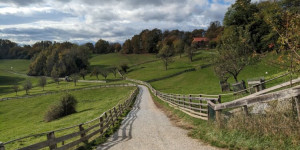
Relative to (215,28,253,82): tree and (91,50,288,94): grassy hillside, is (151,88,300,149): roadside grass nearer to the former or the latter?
(91,50,288,94): grassy hillside

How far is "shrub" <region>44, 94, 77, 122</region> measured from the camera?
36281 mm

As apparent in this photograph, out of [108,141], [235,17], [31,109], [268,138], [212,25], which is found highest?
[212,25]

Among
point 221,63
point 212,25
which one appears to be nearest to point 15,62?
point 212,25

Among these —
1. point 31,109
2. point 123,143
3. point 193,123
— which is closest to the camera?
point 123,143

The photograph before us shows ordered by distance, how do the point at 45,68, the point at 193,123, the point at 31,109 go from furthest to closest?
1. the point at 45,68
2. the point at 31,109
3. the point at 193,123

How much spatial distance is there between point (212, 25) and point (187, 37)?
23.0 metres

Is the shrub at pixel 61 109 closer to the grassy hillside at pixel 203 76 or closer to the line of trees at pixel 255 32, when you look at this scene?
the grassy hillside at pixel 203 76

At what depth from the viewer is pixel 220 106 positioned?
10305mm

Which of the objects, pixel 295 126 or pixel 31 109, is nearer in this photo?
pixel 295 126

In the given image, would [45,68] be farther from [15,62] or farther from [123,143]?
[123,143]

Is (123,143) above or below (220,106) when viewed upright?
below

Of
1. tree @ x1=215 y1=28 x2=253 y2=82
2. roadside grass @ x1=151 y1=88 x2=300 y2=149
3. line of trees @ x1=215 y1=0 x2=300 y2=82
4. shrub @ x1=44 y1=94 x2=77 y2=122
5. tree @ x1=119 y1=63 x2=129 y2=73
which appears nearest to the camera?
roadside grass @ x1=151 y1=88 x2=300 y2=149

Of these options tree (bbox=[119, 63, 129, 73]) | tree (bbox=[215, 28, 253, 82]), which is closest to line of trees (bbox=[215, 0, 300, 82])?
tree (bbox=[215, 28, 253, 82])

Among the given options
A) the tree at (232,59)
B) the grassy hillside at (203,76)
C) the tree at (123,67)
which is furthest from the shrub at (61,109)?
the tree at (123,67)
